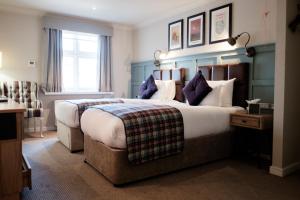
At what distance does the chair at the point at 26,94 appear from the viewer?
4.52 m

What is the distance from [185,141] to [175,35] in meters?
2.79

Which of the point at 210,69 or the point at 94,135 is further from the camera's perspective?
the point at 210,69

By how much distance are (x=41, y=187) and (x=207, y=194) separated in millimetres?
1611

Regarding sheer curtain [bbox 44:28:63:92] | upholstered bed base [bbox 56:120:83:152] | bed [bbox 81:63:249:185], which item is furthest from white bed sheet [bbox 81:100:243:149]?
sheer curtain [bbox 44:28:63:92]

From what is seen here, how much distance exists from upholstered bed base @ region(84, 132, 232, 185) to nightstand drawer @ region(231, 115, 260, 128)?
24 cm

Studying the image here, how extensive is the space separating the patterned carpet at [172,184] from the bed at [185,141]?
0.10 meters

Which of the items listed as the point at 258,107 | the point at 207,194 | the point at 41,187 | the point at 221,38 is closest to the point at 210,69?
the point at 221,38

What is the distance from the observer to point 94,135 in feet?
8.64

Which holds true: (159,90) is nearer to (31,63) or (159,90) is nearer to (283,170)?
(283,170)

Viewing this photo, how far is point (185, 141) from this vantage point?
2.76 m

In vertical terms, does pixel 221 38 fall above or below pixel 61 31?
below

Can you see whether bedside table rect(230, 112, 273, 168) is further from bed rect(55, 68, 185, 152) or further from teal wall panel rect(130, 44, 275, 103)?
bed rect(55, 68, 185, 152)

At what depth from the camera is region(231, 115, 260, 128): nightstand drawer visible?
281cm

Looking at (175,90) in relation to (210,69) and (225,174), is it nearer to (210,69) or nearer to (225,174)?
(210,69)
